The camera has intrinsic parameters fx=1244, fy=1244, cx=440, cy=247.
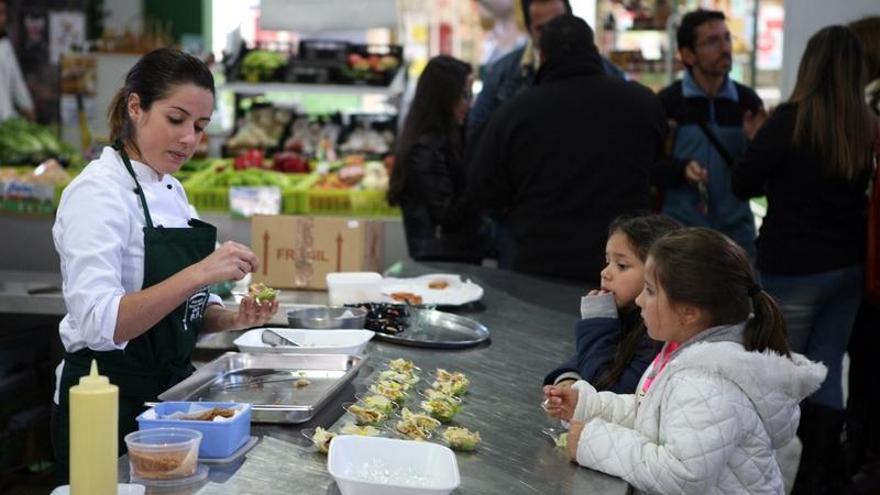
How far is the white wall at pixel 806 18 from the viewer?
6.46 meters

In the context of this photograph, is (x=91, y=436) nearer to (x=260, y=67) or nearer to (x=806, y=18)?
(x=260, y=67)

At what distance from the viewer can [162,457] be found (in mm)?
2242

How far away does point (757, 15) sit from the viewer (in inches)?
283

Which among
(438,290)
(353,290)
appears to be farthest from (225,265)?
(438,290)

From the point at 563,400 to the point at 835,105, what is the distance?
7.99ft

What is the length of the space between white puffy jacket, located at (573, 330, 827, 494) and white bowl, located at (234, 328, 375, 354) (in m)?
0.92

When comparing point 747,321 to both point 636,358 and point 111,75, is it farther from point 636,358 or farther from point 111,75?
point 111,75

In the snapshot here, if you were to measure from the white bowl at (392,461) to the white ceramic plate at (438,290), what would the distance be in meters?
1.90

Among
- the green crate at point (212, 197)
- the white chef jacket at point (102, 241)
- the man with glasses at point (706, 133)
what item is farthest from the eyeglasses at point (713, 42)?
the white chef jacket at point (102, 241)

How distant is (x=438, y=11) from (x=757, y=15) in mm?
5129

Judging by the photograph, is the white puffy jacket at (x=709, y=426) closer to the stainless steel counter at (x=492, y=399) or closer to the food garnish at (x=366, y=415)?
the stainless steel counter at (x=492, y=399)

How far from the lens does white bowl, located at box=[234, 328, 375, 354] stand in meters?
3.23

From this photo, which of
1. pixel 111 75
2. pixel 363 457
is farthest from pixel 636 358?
pixel 111 75

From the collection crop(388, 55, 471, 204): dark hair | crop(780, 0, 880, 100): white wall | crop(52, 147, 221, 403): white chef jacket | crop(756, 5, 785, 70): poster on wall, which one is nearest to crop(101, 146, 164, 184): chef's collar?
crop(52, 147, 221, 403): white chef jacket
